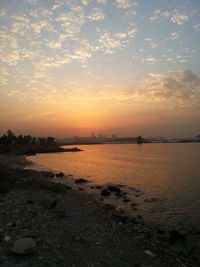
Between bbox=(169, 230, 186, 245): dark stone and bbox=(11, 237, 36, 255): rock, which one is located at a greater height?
bbox=(11, 237, 36, 255): rock

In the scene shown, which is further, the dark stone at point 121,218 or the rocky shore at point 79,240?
the dark stone at point 121,218

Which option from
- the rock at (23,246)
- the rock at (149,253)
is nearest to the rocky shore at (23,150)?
the rock at (23,246)

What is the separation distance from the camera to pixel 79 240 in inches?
383

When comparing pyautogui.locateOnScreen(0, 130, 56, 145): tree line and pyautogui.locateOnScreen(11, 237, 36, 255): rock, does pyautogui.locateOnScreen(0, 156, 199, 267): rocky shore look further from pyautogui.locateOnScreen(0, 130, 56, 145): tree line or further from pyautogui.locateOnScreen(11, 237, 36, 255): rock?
pyautogui.locateOnScreen(0, 130, 56, 145): tree line

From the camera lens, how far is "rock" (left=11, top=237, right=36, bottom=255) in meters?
7.29

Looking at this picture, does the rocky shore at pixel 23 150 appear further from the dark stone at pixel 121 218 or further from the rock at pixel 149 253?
the rock at pixel 149 253

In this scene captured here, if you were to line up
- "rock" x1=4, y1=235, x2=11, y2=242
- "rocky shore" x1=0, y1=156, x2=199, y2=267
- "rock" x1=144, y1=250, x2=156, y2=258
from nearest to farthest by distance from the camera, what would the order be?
"rocky shore" x1=0, y1=156, x2=199, y2=267 → "rock" x1=4, y1=235, x2=11, y2=242 → "rock" x1=144, y1=250, x2=156, y2=258

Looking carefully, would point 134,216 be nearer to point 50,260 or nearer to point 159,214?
point 159,214

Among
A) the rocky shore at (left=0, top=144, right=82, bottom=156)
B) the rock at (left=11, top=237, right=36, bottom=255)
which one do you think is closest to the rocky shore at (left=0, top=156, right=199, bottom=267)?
the rock at (left=11, top=237, right=36, bottom=255)

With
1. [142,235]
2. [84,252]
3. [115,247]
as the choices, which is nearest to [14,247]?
[84,252]

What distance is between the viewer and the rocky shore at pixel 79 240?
759 centimetres

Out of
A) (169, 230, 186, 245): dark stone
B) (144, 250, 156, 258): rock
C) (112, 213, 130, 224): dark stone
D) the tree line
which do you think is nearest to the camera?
(144, 250, 156, 258): rock

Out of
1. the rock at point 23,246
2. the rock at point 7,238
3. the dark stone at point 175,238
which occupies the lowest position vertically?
the dark stone at point 175,238

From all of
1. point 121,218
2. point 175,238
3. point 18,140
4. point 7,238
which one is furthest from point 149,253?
point 18,140
